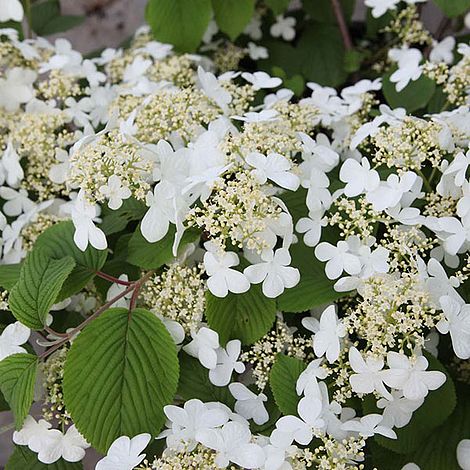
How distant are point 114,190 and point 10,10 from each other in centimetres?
44

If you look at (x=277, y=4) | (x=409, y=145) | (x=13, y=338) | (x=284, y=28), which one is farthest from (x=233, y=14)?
(x=13, y=338)

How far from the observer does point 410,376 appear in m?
0.53

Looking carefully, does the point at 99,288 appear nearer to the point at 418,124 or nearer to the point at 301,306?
the point at 301,306

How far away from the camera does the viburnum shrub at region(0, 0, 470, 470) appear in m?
0.54

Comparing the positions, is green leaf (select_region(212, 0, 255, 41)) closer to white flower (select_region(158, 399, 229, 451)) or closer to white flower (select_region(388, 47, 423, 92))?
white flower (select_region(388, 47, 423, 92))

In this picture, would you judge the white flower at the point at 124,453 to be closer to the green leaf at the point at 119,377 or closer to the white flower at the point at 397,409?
the green leaf at the point at 119,377

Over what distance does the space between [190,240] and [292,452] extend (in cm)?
19

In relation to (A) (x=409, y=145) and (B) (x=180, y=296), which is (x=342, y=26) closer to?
(A) (x=409, y=145)

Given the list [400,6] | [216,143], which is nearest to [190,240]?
[216,143]

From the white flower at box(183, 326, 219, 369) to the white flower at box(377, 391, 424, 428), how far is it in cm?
14

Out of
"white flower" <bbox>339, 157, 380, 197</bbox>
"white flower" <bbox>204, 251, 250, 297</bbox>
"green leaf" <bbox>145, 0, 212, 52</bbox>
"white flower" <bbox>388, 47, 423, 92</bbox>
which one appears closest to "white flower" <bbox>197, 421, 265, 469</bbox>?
"white flower" <bbox>204, 251, 250, 297</bbox>

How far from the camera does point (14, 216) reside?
2.60ft

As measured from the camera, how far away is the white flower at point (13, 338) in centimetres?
63

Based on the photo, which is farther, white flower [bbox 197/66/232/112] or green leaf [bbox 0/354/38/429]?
white flower [bbox 197/66/232/112]
